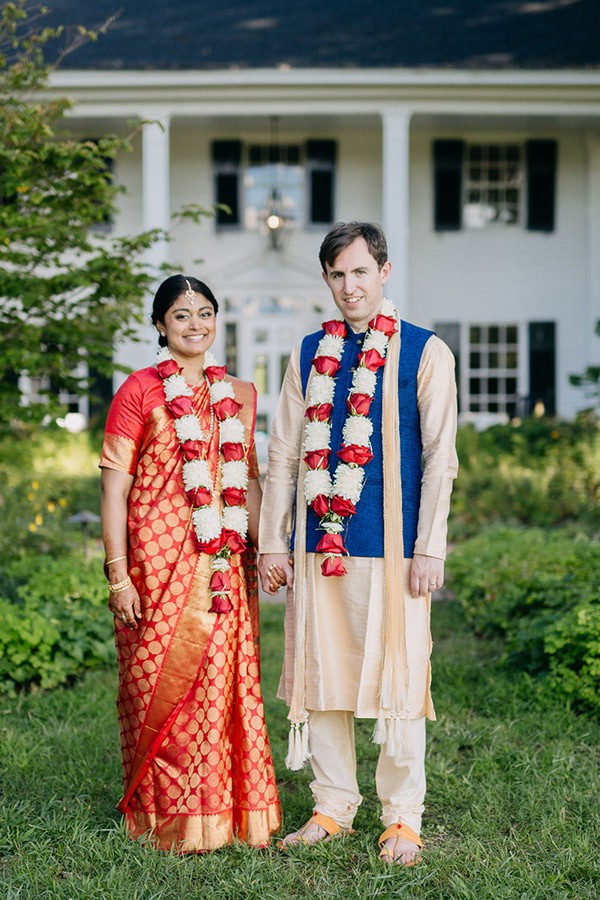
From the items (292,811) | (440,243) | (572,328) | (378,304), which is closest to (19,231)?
(378,304)

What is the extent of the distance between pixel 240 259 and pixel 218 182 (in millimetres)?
1264

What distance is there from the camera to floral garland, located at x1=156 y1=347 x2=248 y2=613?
2.90 metres

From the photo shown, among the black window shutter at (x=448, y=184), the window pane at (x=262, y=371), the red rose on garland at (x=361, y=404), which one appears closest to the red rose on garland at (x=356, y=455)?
the red rose on garland at (x=361, y=404)

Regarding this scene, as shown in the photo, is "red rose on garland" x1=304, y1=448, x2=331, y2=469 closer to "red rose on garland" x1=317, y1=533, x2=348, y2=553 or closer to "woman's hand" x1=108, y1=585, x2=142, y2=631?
"red rose on garland" x1=317, y1=533, x2=348, y2=553

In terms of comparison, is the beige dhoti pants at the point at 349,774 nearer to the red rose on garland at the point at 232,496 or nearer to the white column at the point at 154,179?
the red rose on garland at the point at 232,496

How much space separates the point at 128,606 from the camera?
9.38ft

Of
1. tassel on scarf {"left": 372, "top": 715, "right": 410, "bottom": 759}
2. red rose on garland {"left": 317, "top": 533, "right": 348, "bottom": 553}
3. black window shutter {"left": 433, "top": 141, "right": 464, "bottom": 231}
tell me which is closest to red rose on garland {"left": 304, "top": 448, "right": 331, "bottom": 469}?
red rose on garland {"left": 317, "top": 533, "right": 348, "bottom": 553}

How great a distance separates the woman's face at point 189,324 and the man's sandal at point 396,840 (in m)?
1.83

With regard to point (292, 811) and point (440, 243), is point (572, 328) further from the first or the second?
point (292, 811)

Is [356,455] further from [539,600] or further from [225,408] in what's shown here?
[539,600]

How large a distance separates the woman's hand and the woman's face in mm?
878

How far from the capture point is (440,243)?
1341 cm

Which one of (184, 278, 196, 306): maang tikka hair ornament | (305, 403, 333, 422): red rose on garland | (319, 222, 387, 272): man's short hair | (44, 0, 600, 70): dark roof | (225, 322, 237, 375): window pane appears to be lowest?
(305, 403, 333, 422): red rose on garland

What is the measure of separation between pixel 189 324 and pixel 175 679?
1252 mm
